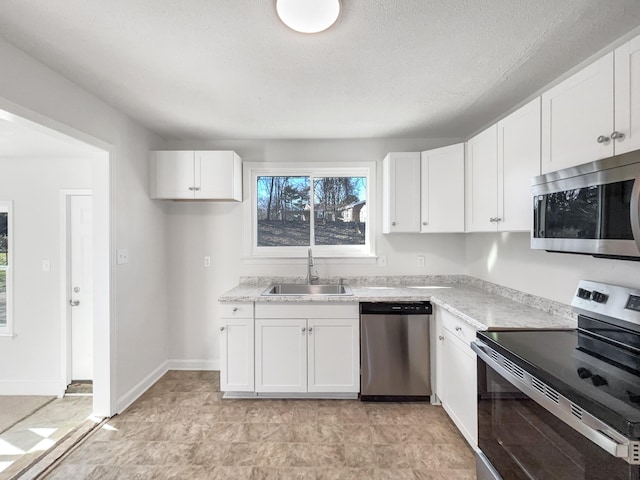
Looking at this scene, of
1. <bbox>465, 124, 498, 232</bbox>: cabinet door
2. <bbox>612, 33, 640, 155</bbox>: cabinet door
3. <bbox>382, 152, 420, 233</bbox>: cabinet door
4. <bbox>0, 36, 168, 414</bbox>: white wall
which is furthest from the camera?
<bbox>382, 152, 420, 233</bbox>: cabinet door

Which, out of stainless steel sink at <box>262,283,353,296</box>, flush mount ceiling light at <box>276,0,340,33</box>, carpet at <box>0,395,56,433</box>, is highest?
flush mount ceiling light at <box>276,0,340,33</box>

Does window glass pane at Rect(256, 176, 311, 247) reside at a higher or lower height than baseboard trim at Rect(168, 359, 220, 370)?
higher

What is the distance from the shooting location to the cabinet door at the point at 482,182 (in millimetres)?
2115

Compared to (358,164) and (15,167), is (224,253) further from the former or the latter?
(15,167)

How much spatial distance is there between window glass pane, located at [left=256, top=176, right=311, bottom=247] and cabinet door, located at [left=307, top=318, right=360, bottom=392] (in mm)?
1022

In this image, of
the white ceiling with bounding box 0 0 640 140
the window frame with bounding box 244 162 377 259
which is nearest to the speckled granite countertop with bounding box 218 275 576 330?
the window frame with bounding box 244 162 377 259

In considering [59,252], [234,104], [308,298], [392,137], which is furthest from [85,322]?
[392,137]

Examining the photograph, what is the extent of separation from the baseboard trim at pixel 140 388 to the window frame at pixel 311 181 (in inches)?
55.3

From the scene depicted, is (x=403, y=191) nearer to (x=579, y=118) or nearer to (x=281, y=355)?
(x=579, y=118)

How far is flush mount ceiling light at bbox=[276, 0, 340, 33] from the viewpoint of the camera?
126 cm

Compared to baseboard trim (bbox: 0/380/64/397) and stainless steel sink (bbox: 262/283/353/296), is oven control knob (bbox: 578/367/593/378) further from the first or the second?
baseboard trim (bbox: 0/380/64/397)

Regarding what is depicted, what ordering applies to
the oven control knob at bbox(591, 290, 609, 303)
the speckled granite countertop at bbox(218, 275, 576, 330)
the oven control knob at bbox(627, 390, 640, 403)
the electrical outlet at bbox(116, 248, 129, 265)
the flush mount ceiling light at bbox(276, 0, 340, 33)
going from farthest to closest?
the electrical outlet at bbox(116, 248, 129, 265) < the speckled granite countertop at bbox(218, 275, 576, 330) < the oven control knob at bbox(591, 290, 609, 303) < the flush mount ceiling light at bbox(276, 0, 340, 33) < the oven control knob at bbox(627, 390, 640, 403)

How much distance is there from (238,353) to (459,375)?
66.8 inches

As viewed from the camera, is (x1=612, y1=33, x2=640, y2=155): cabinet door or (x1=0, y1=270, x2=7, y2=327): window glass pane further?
(x1=0, y1=270, x2=7, y2=327): window glass pane
